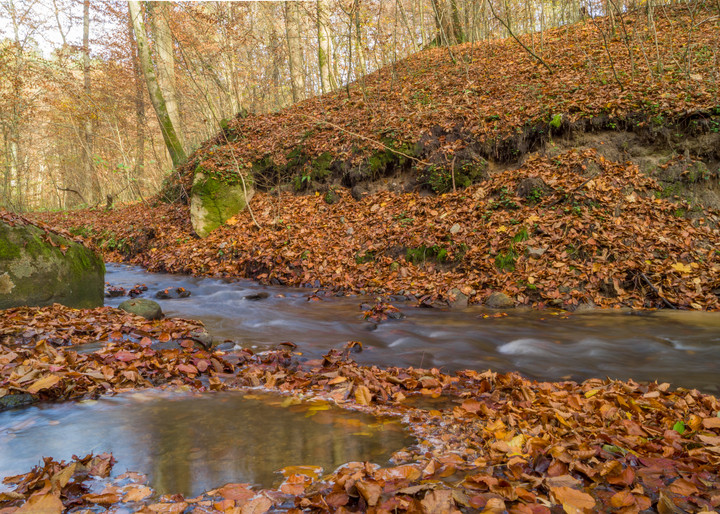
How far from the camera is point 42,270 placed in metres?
5.79

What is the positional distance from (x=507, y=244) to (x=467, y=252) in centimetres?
70

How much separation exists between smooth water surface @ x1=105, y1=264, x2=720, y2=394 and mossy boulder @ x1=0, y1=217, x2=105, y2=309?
1.26m

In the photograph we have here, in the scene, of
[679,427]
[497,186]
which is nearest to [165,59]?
[497,186]

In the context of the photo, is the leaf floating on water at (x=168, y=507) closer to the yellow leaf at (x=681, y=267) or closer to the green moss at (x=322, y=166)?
the yellow leaf at (x=681, y=267)

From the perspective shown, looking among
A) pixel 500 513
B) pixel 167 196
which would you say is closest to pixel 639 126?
pixel 500 513

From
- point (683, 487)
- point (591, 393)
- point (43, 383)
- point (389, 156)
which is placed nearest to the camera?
point (683, 487)

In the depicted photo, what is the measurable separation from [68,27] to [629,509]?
3159cm

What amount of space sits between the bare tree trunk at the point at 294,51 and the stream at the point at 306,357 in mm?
10720

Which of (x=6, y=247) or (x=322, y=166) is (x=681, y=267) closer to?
(x=322, y=166)

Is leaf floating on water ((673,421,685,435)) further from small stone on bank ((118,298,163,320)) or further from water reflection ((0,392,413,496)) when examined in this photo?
small stone on bank ((118,298,163,320))

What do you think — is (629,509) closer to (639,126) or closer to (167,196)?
(639,126)

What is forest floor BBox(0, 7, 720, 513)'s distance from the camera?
199 cm

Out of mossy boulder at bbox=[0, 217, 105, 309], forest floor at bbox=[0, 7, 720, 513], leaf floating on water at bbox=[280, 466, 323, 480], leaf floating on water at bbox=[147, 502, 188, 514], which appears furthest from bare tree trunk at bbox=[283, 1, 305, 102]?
leaf floating on water at bbox=[147, 502, 188, 514]

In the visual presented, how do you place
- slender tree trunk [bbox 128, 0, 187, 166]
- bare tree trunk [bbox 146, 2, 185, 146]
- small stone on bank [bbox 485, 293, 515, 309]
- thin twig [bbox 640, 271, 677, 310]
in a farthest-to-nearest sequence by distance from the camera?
bare tree trunk [bbox 146, 2, 185, 146] → slender tree trunk [bbox 128, 0, 187, 166] → small stone on bank [bbox 485, 293, 515, 309] → thin twig [bbox 640, 271, 677, 310]
